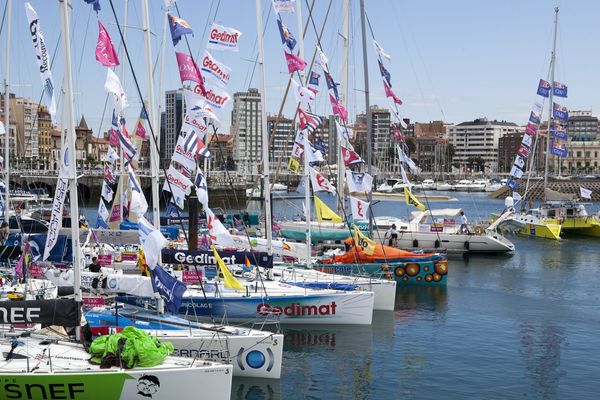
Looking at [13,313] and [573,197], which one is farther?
[573,197]

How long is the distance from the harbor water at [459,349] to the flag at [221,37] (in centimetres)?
988

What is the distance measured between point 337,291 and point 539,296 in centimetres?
1320

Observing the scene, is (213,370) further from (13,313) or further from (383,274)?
(383,274)

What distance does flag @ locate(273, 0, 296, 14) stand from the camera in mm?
30094

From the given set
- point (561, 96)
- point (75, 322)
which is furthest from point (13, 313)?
point (561, 96)

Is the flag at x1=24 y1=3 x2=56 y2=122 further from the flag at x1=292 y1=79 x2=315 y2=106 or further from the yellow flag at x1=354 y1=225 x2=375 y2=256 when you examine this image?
the yellow flag at x1=354 y1=225 x2=375 y2=256

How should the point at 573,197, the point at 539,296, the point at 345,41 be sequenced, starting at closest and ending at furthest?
1. the point at 539,296
2. the point at 345,41
3. the point at 573,197

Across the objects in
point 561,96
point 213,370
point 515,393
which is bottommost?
point 515,393

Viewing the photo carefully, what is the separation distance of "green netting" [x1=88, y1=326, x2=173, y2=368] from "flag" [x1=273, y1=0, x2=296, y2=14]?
1559cm

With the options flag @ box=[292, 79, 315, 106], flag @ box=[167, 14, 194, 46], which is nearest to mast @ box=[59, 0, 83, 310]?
flag @ box=[167, 14, 194, 46]

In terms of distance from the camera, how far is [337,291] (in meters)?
29.2

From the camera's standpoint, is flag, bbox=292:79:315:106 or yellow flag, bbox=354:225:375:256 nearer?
flag, bbox=292:79:315:106

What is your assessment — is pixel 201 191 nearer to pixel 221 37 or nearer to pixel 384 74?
pixel 221 37

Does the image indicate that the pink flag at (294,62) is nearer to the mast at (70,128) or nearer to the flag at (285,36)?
the flag at (285,36)
